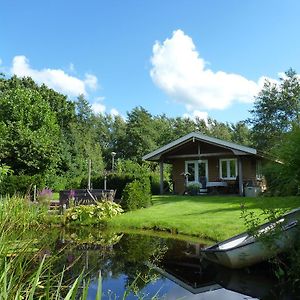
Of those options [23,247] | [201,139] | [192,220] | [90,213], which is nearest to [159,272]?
[23,247]

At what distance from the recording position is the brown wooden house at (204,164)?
24.2 m

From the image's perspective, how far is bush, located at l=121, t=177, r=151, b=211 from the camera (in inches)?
625

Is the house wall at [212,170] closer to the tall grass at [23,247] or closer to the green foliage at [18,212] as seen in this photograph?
the green foliage at [18,212]

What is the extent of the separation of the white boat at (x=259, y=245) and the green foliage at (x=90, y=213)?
6.75 m

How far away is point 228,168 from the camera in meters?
25.7

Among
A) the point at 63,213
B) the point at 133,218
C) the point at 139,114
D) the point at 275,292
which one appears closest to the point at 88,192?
the point at 63,213

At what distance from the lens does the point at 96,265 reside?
7.37 meters

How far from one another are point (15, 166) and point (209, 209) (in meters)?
16.9

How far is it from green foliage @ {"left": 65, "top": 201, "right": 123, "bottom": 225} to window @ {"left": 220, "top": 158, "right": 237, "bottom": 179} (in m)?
13.3

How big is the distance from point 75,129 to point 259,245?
32630 mm

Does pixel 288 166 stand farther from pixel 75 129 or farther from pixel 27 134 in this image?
pixel 75 129

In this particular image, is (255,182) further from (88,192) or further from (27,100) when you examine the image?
(27,100)

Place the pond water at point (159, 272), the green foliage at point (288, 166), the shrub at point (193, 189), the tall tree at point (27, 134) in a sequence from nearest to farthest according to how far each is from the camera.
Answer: the green foliage at point (288, 166) → the pond water at point (159, 272) → the shrub at point (193, 189) → the tall tree at point (27, 134)

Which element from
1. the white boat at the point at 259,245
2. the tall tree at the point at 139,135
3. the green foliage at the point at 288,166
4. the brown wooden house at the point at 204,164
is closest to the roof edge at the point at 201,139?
the brown wooden house at the point at 204,164
